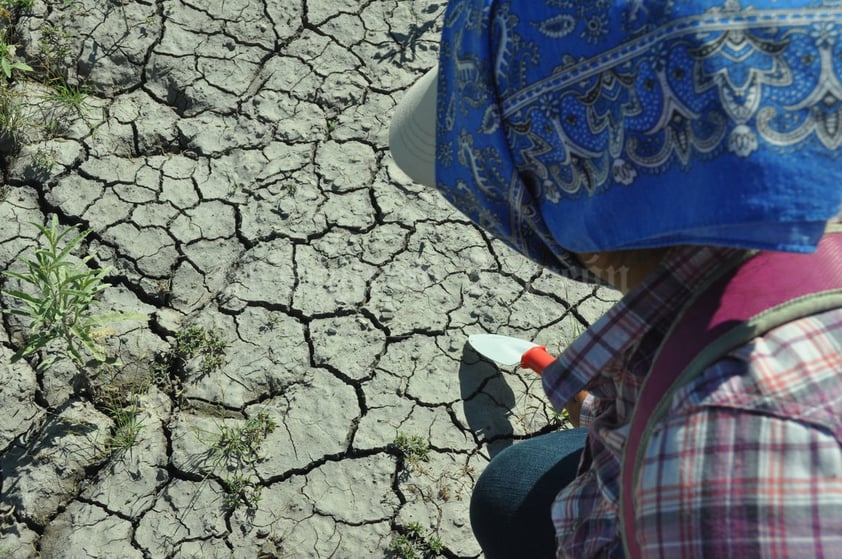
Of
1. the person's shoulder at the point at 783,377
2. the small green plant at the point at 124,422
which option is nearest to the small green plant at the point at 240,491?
the small green plant at the point at 124,422

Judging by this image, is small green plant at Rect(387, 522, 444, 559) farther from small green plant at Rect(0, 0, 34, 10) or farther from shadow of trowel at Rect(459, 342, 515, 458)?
small green plant at Rect(0, 0, 34, 10)

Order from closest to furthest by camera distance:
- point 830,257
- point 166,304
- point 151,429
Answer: point 830,257 → point 151,429 → point 166,304

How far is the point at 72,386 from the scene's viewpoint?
2182mm

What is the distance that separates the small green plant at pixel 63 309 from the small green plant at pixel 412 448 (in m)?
0.81

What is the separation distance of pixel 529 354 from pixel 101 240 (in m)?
1.34

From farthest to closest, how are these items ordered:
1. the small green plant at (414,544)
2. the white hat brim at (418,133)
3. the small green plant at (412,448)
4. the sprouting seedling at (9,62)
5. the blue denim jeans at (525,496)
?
the sprouting seedling at (9,62) < the small green plant at (412,448) < the small green plant at (414,544) < the blue denim jeans at (525,496) < the white hat brim at (418,133)

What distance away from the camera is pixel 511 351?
7.38 feet

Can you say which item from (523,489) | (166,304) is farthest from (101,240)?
(523,489)

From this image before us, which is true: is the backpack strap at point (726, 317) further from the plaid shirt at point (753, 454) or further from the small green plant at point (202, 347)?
the small green plant at point (202, 347)

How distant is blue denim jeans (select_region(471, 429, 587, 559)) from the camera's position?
1597mm

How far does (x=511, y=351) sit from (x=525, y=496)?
667 mm

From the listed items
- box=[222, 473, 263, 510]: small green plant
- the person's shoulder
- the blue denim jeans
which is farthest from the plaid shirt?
box=[222, 473, 263, 510]: small green plant

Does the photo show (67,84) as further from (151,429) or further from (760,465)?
(760,465)

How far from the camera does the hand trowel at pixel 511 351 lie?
220 centimetres
